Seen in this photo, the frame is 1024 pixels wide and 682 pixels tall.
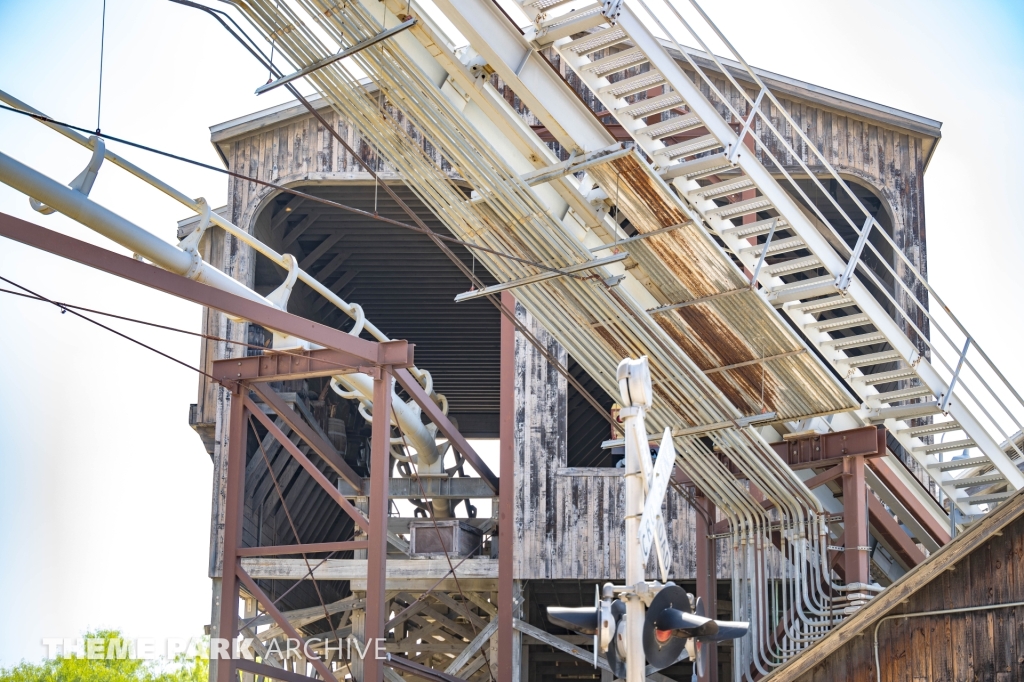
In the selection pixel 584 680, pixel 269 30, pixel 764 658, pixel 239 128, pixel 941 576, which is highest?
pixel 239 128

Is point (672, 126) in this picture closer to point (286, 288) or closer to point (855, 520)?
point (855, 520)

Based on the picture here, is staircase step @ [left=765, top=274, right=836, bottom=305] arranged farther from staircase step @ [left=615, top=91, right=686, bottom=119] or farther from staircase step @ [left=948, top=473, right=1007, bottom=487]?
staircase step @ [left=948, top=473, right=1007, bottom=487]

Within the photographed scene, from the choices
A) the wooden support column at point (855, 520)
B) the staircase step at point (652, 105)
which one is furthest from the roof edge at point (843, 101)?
the wooden support column at point (855, 520)

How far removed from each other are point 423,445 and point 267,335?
13.1ft

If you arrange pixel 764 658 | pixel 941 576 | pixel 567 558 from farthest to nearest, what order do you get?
pixel 567 558, pixel 764 658, pixel 941 576

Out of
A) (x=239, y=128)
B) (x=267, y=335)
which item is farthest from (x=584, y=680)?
(x=239, y=128)

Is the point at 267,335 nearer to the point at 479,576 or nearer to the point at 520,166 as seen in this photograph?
the point at 479,576

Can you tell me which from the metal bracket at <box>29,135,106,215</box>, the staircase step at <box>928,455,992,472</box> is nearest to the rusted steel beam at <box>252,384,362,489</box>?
the metal bracket at <box>29,135,106,215</box>

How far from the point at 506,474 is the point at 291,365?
17.3ft

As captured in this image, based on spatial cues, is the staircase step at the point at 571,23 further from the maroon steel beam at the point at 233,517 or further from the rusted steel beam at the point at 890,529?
the maroon steel beam at the point at 233,517

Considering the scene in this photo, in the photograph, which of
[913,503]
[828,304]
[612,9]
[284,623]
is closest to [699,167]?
[612,9]

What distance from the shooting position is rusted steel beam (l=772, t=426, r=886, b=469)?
1353cm

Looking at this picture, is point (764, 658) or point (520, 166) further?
point (764, 658)

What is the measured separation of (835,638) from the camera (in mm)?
10914
